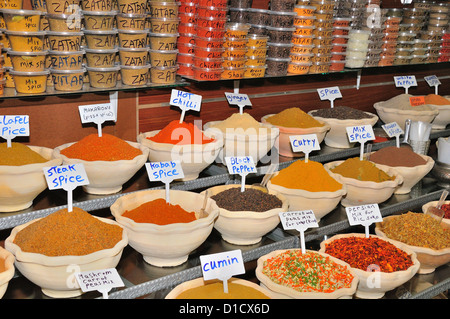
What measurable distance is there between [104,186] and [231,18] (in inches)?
41.3

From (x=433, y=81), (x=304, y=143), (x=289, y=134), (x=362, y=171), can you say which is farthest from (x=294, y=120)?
(x=433, y=81)

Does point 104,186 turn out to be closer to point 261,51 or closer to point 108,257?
point 108,257

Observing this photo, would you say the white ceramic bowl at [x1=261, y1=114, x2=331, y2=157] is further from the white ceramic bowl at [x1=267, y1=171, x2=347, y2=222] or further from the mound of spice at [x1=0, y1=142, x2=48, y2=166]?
the mound of spice at [x1=0, y1=142, x2=48, y2=166]

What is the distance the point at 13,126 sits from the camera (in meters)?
2.08

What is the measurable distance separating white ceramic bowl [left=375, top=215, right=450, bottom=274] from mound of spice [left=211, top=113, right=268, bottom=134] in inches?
31.8

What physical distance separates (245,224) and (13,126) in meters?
1.02

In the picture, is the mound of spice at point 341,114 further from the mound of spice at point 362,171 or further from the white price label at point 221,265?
the white price label at point 221,265

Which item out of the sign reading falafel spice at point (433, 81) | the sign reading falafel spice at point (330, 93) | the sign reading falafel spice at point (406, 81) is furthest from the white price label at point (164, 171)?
the sign reading falafel spice at point (433, 81)

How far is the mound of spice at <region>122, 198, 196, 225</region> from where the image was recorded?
1.96 m

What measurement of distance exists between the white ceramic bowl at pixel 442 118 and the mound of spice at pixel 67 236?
275cm

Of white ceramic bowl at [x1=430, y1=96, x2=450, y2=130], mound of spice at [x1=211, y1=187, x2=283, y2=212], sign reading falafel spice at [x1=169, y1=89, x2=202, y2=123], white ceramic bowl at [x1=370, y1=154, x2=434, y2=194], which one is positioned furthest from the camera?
white ceramic bowl at [x1=430, y1=96, x2=450, y2=130]

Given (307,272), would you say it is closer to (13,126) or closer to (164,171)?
(164,171)

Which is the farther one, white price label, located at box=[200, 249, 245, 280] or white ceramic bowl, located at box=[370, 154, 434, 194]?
white ceramic bowl, located at box=[370, 154, 434, 194]

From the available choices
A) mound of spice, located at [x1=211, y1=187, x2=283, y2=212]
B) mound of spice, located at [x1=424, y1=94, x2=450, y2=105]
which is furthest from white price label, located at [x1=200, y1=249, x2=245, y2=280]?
mound of spice, located at [x1=424, y1=94, x2=450, y2=105]
